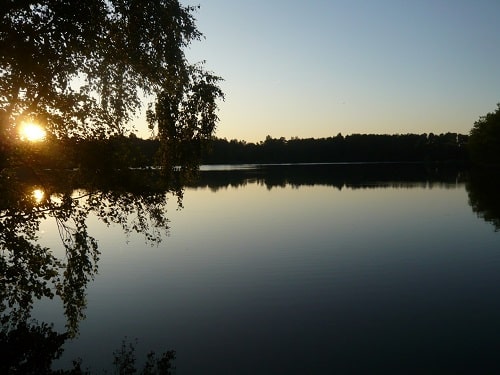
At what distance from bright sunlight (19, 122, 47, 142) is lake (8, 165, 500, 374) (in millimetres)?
7287

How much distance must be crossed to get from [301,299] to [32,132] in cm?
1273

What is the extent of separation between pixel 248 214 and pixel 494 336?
3491 centimetres

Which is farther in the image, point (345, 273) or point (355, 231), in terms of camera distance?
point (355, 231)

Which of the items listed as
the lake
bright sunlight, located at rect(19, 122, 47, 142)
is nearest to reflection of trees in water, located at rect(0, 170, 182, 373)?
bright sunlight, located at rect(19, 122, 47, 142)

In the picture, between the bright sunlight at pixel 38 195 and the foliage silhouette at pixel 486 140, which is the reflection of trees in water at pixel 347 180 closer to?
the foliage silhouette at pixel 486 140

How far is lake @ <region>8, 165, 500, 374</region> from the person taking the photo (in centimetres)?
1422

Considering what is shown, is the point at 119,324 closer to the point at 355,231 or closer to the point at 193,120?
the point at 193,120

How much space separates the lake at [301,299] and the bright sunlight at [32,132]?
7.29 metres

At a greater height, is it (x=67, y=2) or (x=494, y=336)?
(x=67, y=2)

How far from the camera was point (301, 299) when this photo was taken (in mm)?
19422

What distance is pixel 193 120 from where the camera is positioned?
45.5ft

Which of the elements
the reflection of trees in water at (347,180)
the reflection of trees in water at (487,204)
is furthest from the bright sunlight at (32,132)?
the reflection of trees in water at (347,180)

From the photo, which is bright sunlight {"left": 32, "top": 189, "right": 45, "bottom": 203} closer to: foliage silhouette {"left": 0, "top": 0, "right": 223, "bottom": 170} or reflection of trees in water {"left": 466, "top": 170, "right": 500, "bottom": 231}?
foliage silhouette {"left": 0, "top": 0, "right": 223, "bottom": 170}

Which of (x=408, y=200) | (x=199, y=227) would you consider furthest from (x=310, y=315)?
(x=408, y=200)
